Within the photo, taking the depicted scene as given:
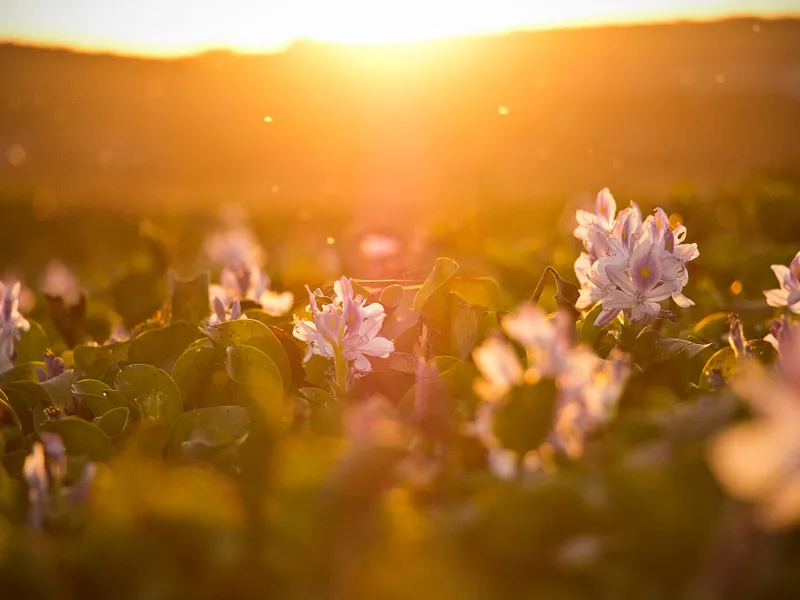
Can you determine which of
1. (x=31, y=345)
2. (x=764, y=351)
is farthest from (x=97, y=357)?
(x=764, y=351)

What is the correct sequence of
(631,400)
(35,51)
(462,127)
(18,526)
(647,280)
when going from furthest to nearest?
(35,51)
(462,127)
(647,280)
(631,400)
(18,526)

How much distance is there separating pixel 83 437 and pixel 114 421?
4.2 inches

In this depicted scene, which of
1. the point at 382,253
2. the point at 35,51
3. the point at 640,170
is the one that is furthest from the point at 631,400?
the point at 35,51

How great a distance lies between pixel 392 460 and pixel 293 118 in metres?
54.8

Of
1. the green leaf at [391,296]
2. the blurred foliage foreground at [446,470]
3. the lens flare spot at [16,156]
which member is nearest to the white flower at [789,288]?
the blurred foliage foreground at [446,470]

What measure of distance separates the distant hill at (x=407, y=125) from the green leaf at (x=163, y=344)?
38711 millimetres

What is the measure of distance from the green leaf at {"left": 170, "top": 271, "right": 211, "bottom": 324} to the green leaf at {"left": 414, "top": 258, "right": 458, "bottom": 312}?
1.29 meters

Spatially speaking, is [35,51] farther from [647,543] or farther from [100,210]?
[647,543]

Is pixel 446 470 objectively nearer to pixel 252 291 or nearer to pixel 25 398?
pixel 25 398

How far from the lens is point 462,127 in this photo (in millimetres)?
57844

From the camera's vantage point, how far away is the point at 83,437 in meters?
2.25

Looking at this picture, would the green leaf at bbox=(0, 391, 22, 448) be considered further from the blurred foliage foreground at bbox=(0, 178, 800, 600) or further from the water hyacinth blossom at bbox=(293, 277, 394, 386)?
the water hyacinth blossom at bbox=(293, 277, 394, 386)

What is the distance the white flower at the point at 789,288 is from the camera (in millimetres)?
2541

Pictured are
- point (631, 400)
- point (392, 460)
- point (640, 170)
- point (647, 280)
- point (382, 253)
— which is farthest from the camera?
point (640, 170)
